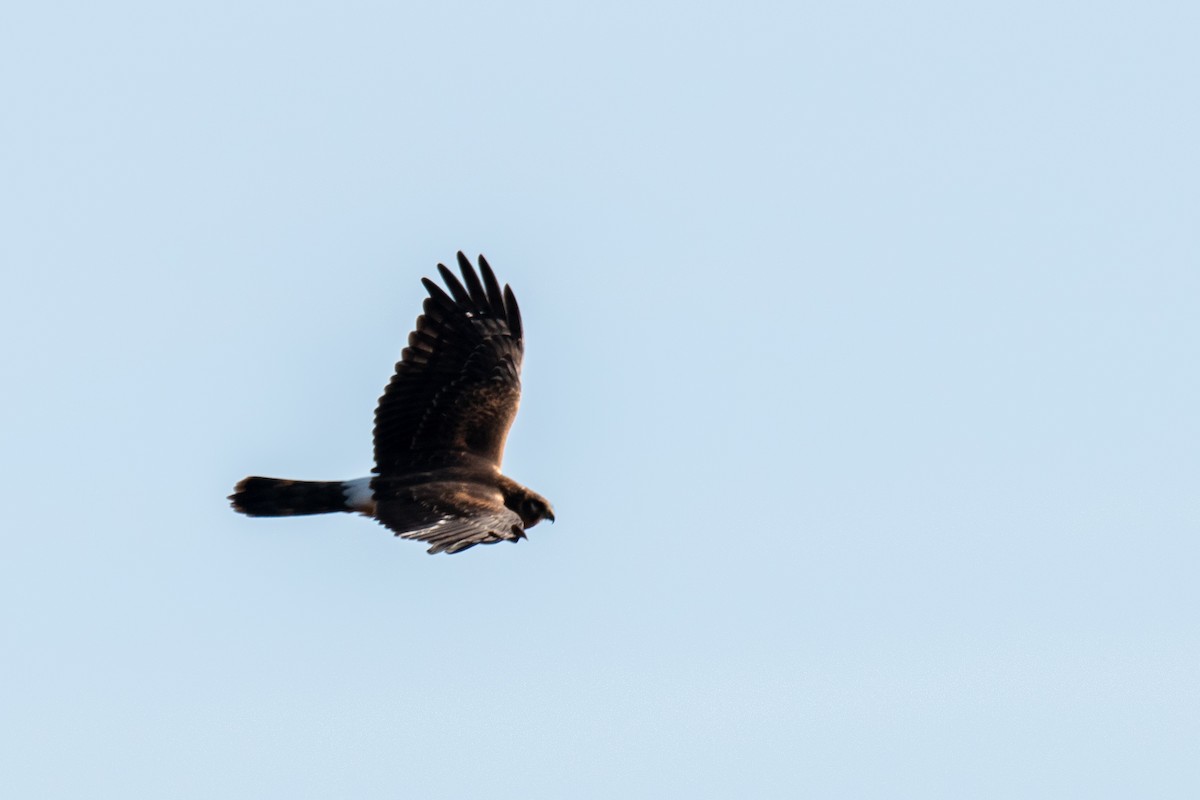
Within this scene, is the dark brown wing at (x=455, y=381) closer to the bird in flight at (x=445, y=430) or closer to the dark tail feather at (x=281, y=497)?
Result: the bird in flight at (x=445, y=430)

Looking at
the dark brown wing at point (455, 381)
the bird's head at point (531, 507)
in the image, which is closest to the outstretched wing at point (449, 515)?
the bird's head at point (531, 507)

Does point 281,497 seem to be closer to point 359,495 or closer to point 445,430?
point 359,495

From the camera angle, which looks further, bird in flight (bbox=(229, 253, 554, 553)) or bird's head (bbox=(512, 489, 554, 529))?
bird's head (bbox=(512, 489, 554, 529))

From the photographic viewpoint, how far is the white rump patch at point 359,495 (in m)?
18.0

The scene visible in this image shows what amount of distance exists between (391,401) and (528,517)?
1579 mm

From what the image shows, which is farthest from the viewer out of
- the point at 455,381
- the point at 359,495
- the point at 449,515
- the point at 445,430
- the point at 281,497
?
the point at 455,381

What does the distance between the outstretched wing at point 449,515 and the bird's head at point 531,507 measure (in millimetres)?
373

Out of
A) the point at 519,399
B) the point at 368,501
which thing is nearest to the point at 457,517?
the point at 368,501

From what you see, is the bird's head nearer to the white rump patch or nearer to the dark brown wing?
the dark brown wing

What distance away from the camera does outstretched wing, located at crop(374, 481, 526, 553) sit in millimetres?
16188

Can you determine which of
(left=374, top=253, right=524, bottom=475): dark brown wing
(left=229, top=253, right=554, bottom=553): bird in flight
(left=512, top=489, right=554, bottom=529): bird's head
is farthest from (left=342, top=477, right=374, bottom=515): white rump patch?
(left=512, top=489, right=554, bottom=529): bird's head

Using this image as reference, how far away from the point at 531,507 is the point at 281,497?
2.13m

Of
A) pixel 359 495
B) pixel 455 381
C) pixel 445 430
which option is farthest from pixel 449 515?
pixel 455 381

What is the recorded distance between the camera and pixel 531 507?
18516 mm
